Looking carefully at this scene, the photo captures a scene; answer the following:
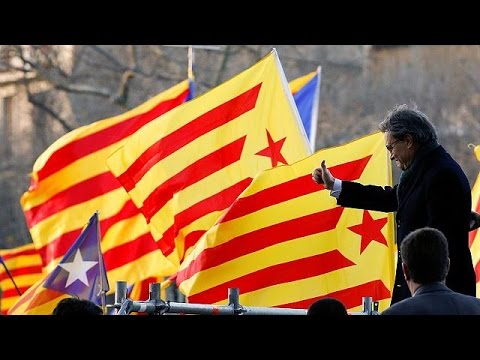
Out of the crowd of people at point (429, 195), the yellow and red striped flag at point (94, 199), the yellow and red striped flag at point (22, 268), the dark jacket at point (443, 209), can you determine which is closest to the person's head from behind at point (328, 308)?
the crowd of people at point (429, 195)

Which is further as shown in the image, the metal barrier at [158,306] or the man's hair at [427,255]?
the metal barrier at [158,306]

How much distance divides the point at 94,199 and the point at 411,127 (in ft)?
24.1

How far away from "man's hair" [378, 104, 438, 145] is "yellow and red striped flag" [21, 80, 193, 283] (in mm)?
6428

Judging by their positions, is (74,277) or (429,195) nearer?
(429,195)

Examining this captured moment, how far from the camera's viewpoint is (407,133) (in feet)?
20.2

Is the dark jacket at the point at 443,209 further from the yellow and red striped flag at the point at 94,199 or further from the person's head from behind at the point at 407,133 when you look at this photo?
Answer: the yellow and red striped flag at the point at 94,199

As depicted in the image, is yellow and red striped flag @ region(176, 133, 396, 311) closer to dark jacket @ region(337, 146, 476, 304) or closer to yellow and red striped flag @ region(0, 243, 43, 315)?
dark jacket @ region(337, 146, 476, 304)

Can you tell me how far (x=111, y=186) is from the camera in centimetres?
1338

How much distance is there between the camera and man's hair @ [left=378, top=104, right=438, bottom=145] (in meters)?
6.16

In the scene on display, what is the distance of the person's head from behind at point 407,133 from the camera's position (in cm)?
616

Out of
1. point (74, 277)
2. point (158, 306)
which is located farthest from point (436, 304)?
point (74, 277)

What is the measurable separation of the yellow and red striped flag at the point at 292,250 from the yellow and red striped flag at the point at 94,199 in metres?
3.66

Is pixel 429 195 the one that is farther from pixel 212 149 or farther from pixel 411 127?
pixel 212 149

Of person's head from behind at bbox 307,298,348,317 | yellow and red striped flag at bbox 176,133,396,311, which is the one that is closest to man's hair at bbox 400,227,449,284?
person's head from behind at bbox 307,298,348,317
